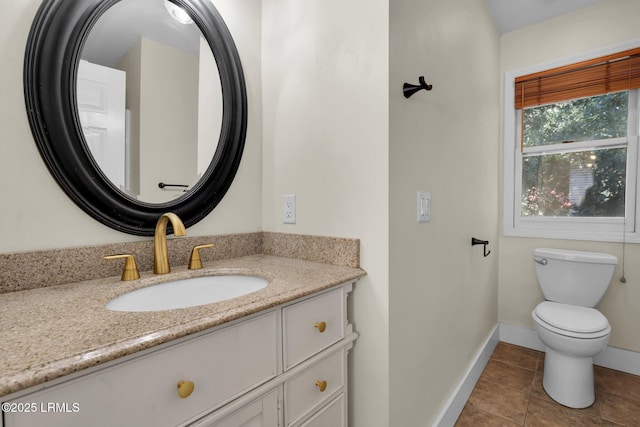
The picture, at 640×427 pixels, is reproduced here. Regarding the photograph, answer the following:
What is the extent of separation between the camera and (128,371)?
54 centimetres

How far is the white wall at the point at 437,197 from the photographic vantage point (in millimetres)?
1098

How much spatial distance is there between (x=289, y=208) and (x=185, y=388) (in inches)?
33.6

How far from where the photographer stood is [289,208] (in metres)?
1.36

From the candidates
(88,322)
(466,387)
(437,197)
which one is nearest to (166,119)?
(88,322)

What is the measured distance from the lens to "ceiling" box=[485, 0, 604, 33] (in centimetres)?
203

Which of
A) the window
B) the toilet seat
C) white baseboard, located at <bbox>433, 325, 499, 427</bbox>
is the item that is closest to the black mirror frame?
white baseboard, located at <bbox>433, 325, 499, 427</bbox>

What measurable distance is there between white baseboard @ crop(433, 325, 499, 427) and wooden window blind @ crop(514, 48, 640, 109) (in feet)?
5.96

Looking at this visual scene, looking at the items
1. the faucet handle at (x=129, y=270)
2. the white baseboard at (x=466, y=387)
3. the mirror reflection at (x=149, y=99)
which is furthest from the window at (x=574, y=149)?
the faucet handle at (x=129, y=270)

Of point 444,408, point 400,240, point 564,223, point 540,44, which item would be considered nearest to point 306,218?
point 400,240

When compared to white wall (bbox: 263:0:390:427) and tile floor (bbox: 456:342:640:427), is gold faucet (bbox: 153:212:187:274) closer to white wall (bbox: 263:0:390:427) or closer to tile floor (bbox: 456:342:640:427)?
white wall (bbox: 263:0:390:427)

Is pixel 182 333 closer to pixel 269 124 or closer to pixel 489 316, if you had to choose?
pixel 269 124

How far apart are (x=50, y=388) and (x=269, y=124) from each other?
1.21m

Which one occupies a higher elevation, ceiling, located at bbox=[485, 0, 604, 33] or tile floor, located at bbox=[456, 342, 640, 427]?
ceiling, located at bbox=[485, 0, 604, 33]

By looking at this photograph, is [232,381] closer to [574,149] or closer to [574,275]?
[574,275]
